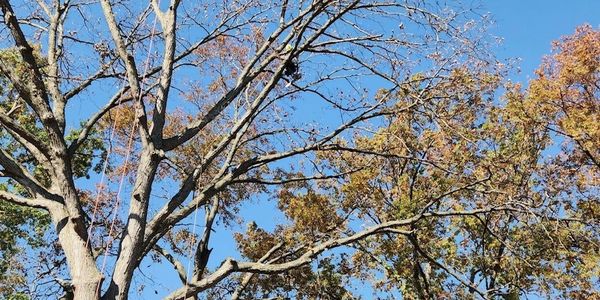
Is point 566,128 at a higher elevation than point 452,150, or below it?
higher

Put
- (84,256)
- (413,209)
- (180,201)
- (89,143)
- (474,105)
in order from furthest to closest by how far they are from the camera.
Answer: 1. (89,143)
2. (474,105)
3. (413,209)
4. (180,201)
5. (84,256)

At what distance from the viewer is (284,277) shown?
441 inches

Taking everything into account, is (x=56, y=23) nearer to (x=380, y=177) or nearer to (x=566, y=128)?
(x=380, y=177)

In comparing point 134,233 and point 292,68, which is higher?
point 292,68

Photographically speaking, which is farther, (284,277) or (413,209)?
(284,277)

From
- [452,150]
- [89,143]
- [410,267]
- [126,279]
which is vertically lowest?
[126,279]

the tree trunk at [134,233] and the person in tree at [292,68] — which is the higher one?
the person in tree at [292,68]

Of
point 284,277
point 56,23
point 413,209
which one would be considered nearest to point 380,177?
point 413,209

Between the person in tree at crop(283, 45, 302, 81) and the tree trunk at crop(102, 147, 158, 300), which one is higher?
the person in tree at crop(283, 45, 302, 81)

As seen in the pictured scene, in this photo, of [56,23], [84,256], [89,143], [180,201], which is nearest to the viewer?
[84,256]

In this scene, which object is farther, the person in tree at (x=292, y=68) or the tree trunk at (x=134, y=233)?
the person in tree at (x=292, y=68)

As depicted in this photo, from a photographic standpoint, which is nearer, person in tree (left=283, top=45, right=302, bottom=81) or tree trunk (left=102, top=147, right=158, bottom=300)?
tree trunk (left=102, top=147, right=158, bottom=300)

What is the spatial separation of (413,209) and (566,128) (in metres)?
3.61

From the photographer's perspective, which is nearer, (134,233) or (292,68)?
(134,233)
